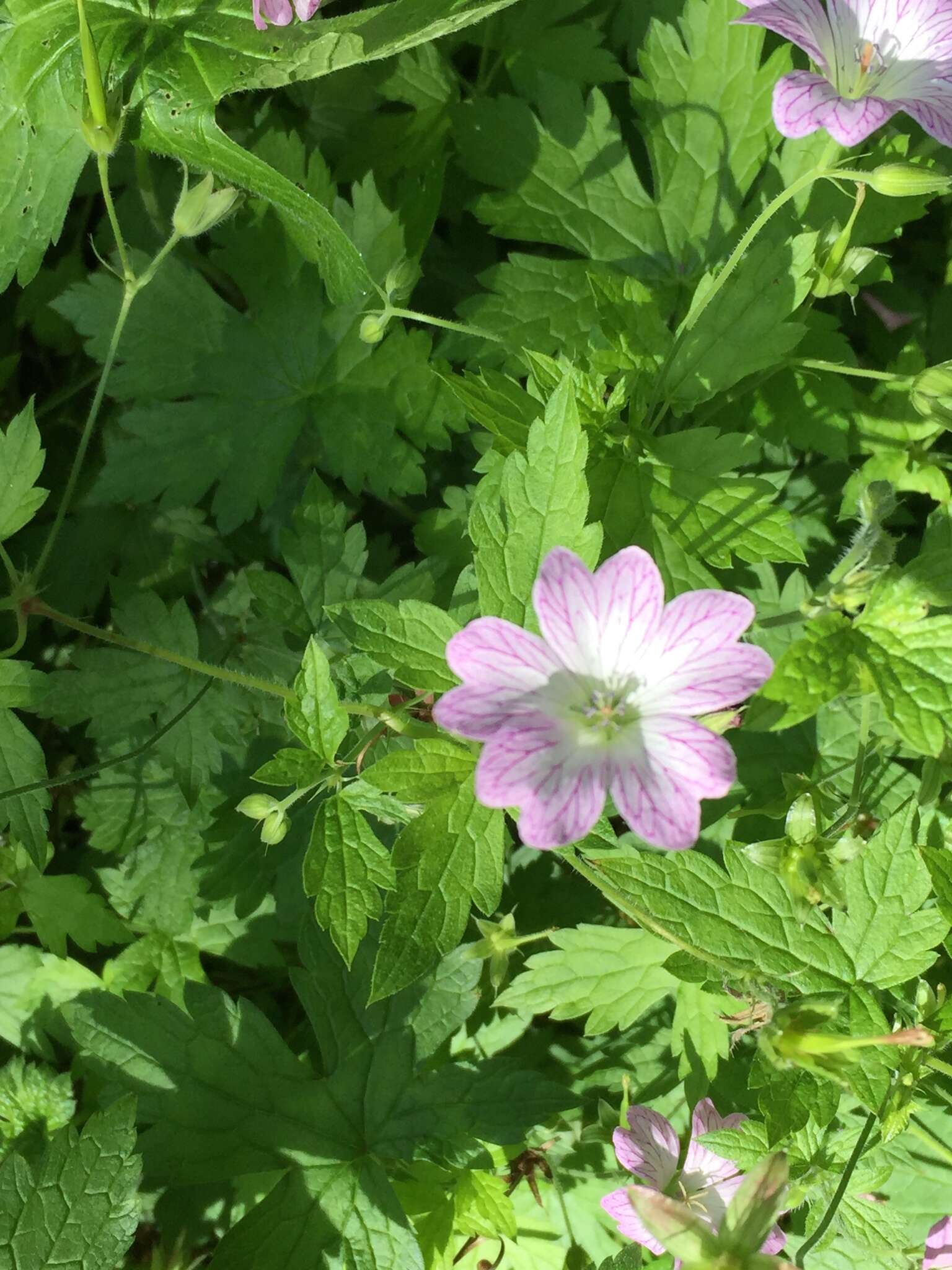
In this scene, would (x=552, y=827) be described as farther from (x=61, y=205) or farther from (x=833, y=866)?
(x=61, y=205)

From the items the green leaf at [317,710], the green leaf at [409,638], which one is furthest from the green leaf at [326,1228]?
the green leaf at [409,638]

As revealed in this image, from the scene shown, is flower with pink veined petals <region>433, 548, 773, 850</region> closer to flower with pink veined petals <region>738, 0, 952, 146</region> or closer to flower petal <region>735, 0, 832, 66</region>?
flower with pink veined petals <region>738, 0, 952, 146</region>

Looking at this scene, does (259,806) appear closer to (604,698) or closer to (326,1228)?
(604,698)

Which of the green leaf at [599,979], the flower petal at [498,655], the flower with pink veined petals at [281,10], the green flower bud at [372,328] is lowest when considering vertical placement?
the green leaf at [599,979]

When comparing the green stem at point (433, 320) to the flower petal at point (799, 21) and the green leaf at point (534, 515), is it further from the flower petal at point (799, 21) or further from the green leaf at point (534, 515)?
the flower petal at point (799, 21)

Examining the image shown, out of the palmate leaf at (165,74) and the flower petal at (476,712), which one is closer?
the flower petal at (476,712)

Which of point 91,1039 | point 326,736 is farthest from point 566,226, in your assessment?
point 91,1039
